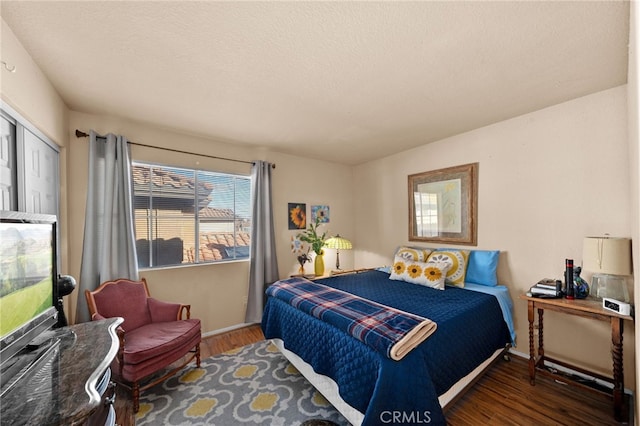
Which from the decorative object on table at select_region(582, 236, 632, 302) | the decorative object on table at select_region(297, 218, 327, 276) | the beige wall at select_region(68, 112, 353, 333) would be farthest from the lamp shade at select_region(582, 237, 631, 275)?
the beige wall at select_region(68, 112, 353, 333)

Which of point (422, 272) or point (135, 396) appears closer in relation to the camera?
point (135, 396)

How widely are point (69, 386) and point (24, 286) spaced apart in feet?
1.91

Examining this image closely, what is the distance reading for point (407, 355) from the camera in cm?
145

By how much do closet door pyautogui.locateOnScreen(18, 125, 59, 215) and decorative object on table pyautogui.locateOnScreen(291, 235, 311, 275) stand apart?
8.65 ft

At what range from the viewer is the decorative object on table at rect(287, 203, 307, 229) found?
3896 mm

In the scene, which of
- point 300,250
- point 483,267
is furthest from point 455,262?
point 300,250

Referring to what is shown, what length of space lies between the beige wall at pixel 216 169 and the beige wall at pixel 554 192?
1.91 metres

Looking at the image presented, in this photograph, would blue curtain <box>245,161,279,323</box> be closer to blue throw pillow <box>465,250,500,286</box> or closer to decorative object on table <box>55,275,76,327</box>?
decorative object on table <box>55,275,76,327</box>

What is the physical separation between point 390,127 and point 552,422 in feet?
9.27

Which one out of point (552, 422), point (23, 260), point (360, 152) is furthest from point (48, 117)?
point (552, 422)

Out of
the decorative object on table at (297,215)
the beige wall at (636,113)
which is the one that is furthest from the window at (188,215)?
the beige wall at (636,113)

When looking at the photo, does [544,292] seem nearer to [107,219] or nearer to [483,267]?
[483,267]

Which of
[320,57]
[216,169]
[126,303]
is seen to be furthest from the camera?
[216,169]

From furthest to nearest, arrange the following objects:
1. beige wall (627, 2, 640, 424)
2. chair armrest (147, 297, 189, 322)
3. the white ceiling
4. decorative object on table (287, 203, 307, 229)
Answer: decorative object on table (287, 203, 307, 229) → chair armrest (147, 297, 189, 322) → the white ceiling → beige wall (627, 2, 640, 424)
